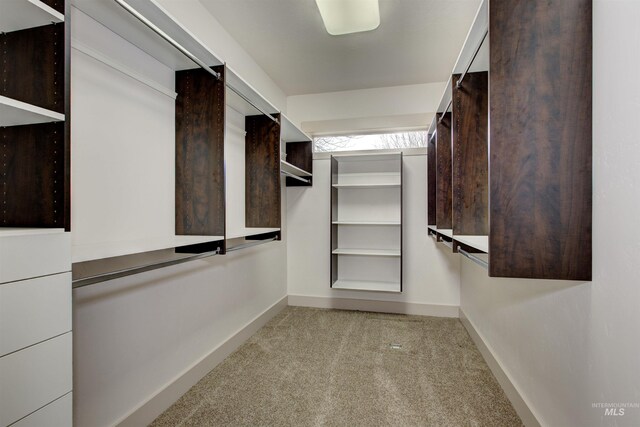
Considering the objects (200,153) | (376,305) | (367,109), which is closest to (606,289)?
(200,153)

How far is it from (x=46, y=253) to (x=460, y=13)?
9.04 feet

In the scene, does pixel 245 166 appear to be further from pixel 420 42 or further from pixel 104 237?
pixel 420 42

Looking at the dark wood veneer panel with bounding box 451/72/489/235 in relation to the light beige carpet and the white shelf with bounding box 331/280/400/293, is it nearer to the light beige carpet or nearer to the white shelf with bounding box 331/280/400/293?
the light beige carpet

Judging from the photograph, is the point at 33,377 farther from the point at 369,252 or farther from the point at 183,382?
the point at 369,252

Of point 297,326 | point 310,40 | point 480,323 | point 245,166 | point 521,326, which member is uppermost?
point 310,40

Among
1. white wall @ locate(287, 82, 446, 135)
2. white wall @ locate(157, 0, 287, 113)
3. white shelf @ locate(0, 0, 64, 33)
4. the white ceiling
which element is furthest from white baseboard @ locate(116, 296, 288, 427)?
the white ceiling

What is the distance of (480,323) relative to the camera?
2.71 metres

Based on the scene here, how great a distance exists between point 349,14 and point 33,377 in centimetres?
218

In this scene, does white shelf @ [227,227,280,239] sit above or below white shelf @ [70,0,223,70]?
below

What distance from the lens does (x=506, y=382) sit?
2.02m

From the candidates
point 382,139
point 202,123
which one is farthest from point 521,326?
point 382,139

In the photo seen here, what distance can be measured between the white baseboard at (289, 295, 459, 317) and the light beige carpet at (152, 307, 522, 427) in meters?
0.42

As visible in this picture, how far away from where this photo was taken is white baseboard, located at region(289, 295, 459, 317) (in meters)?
3.57

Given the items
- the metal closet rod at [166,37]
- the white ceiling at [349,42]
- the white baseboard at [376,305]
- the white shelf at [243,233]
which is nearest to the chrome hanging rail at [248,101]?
the metal closet rod at [166,37]
